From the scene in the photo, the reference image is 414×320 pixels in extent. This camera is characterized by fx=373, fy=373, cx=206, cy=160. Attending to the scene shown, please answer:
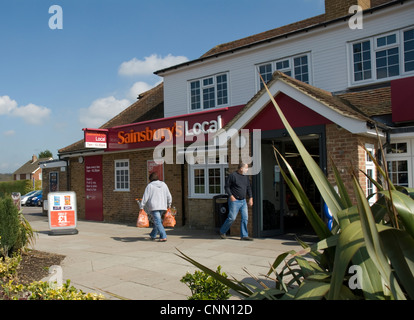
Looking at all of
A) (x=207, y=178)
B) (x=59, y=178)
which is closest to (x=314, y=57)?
(x=207, y=178)

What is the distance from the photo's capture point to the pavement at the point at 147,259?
554cm

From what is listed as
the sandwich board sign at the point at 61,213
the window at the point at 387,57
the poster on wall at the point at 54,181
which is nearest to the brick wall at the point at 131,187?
the sandwich board sign at the point at 61,213

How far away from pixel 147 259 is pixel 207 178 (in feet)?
18.6

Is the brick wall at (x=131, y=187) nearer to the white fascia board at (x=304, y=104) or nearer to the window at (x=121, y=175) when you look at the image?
the window at (x=121, y=175)

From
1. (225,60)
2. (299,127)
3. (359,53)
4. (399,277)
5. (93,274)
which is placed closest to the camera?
(399,277)

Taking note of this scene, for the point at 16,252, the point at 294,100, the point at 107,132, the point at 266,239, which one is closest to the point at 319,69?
the point at 294,100

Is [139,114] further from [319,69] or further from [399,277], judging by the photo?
[399,277]

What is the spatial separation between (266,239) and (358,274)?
25.5 ft

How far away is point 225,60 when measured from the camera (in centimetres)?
1413

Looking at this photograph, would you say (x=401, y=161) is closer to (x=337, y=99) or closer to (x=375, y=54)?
A: (x=337, y=99)

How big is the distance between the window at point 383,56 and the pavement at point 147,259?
5.54 metres

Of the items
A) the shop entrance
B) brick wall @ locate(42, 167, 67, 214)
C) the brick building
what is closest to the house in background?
brick wall @ locate(42, 167, 67, 214)
